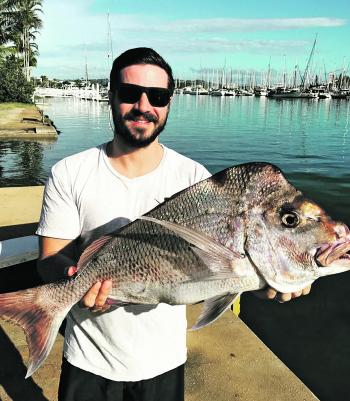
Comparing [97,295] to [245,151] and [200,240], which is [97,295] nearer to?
[200,240]

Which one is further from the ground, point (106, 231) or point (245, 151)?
point (106, 231)

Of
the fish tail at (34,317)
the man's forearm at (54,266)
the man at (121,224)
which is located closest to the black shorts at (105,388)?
the man at (121,224)

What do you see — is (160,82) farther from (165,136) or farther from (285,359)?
(165,136)

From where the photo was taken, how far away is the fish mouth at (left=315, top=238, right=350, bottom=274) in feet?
6.57

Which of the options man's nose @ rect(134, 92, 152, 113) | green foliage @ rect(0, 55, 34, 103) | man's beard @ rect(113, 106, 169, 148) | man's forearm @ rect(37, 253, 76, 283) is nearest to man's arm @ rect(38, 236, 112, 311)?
man's forearm @ rect(37, 253, 76, 283)

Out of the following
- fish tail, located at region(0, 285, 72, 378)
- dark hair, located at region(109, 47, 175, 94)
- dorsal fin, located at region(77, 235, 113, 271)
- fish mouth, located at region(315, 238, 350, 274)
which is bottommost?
fish tail, located at region(0, 285, 72, 378)

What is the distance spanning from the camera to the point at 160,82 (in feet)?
8.38

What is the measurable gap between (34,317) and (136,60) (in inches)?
59.4

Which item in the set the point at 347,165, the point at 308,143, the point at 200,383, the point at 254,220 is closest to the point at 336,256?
the point at 254,220

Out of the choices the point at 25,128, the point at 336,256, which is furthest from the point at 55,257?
the point at 25,128

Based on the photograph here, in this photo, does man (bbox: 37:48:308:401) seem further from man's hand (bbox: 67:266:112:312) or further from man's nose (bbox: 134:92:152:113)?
man's hand (bbox: 67:266:112:312)

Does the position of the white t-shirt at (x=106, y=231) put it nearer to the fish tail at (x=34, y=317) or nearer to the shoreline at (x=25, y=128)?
the fish tail at (x=34, y=317)

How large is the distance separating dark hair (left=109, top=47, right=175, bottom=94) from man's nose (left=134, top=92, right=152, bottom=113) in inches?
7.6

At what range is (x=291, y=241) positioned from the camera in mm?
2066
